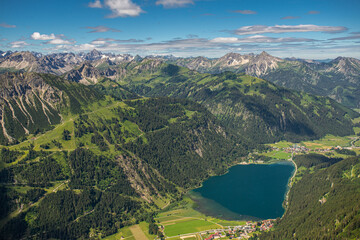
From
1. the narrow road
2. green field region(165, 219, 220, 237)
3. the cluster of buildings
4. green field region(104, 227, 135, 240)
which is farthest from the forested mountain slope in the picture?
green field region(104, 227, 135, 240)

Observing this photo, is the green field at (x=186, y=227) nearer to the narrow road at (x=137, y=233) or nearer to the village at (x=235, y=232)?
the village at (x=235, y=232)

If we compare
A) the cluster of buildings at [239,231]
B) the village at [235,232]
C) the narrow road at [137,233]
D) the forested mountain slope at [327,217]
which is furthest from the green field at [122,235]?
the forested mountain slope at [327,217]

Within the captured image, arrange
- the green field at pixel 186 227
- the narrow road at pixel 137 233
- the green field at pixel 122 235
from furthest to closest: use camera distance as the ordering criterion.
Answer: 1. the green field at pixel 186 227
2. the green field at pixel 122 235
3. the narrow road at pixel 137 233

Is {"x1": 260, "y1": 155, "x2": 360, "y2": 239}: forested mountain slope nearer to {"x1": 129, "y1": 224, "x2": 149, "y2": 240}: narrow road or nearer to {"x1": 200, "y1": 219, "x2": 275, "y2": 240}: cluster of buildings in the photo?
{"x1": 200, "y1": 219, "x2": 275, "y2": 240}: cluster of buildings

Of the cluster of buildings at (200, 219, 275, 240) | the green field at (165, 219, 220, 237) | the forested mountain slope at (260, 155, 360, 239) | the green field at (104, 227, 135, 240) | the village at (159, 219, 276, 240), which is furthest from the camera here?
the green field at (165, 219, 220, 237)

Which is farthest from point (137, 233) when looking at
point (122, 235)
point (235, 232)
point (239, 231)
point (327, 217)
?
point (327, 217)

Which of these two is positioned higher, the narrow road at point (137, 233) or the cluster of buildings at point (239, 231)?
the cluster of buildings at point (239, 231)

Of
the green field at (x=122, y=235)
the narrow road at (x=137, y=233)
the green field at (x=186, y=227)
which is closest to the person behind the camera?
the narrow road at (x=137, y=233)

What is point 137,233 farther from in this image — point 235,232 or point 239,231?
point 239,231

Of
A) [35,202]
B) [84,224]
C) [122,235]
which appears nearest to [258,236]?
[122,235]

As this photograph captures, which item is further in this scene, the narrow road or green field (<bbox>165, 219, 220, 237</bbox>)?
green field (<bbox>165, 219, 220, 237</bbox>)

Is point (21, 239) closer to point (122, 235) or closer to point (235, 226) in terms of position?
point (122, 235)
